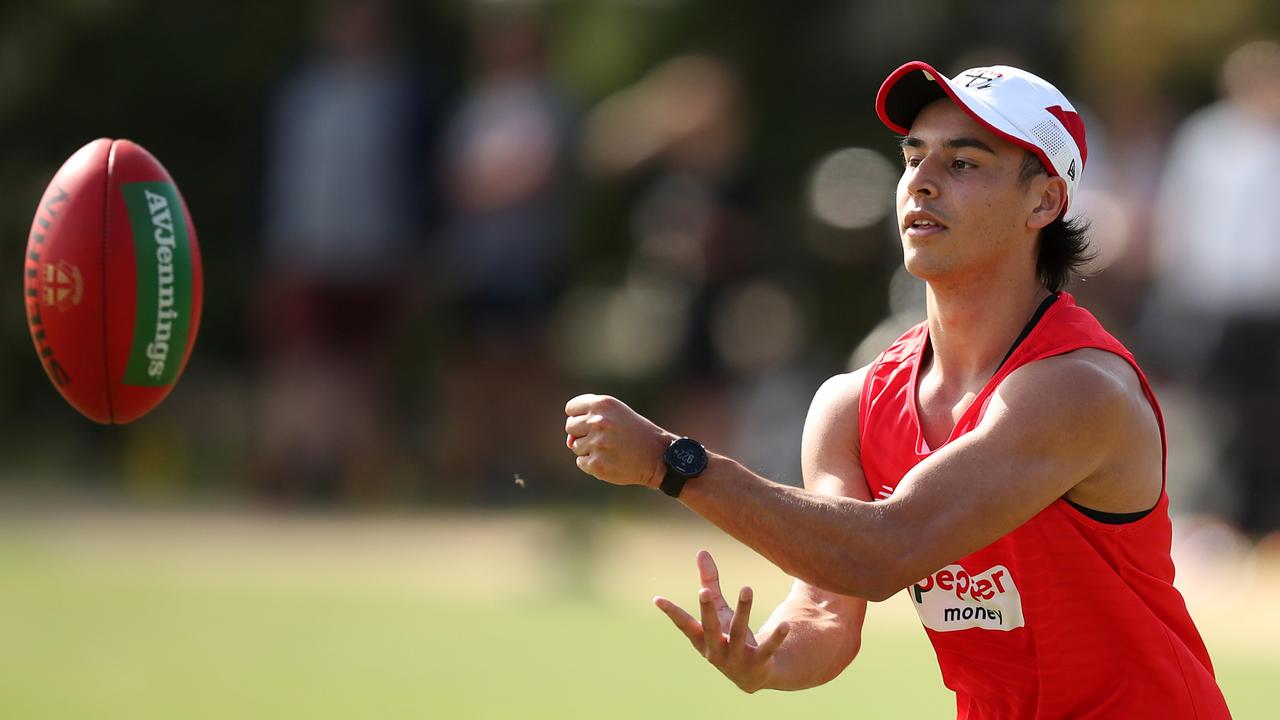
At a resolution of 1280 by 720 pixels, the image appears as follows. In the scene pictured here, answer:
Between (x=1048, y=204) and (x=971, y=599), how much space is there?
95 cm

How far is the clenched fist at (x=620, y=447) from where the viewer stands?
3744 mm

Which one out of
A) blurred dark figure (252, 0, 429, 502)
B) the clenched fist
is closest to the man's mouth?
the clenched fist

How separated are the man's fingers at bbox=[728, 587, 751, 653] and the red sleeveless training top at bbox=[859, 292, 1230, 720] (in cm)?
48

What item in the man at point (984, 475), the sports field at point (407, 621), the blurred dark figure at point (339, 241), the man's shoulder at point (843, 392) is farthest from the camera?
the blurred dark figure at point (339, 241)

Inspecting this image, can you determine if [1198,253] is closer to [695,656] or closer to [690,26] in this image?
[695,656]

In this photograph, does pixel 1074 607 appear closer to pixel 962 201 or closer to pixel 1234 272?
pixel 962 201

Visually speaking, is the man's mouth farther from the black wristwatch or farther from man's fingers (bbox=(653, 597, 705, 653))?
man's fingers (bbox=(653, 597, 705, 653))

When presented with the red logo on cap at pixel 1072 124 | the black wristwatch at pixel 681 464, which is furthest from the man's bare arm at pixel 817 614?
the red logo on cap at pixel 1072 124

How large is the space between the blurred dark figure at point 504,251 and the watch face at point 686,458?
725cm

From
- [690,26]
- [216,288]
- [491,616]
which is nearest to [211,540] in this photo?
[491,616]

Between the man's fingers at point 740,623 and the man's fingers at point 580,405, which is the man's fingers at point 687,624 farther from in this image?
the man's fingers at point 580,405

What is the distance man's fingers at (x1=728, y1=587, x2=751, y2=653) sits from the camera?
12.7 feet

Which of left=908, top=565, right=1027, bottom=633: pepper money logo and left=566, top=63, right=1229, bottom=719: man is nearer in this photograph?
left=566, top=63, right=1229, bottom=719: man

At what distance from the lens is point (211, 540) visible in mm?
10312
